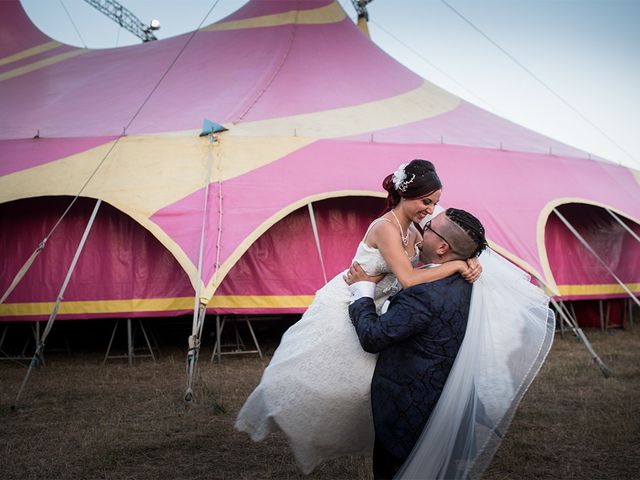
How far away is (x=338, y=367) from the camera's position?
92.9 inches

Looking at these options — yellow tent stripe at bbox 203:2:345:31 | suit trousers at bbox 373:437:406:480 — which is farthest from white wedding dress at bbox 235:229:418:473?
yellow tent stripe at bbox 203:2:345:31

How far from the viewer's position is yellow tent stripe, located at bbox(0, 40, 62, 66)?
8852mm

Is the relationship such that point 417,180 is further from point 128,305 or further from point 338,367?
point 128,305

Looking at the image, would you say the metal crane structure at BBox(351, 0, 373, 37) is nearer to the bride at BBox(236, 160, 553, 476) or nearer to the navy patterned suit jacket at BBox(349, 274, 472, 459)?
the bride at BBox(236, 160, 553, 476)

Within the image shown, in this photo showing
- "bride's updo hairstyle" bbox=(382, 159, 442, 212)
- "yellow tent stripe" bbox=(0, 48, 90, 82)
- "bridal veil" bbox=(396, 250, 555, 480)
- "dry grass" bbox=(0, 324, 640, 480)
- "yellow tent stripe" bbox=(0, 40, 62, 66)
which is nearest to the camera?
"bridal veil" bbox=(396, 250, 555, 480)

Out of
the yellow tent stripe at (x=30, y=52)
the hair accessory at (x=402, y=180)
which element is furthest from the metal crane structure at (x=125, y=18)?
the hair accessory at (x=402, y=180)

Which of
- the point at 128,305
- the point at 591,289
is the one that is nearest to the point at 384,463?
the point at 128,305

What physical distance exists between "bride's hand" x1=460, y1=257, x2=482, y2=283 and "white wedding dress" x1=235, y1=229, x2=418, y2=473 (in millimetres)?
325

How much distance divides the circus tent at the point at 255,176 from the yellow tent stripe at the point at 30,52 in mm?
1277

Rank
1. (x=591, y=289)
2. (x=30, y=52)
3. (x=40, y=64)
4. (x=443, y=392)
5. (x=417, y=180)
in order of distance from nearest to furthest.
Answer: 1. (x=443, y=392)
2. (x=417, y=180)
3. (x=591, y=289)
4. (x=40, y=64)
5. (x=30, y=52)

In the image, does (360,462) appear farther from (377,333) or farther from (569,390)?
(569,390)

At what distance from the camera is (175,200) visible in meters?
5.48

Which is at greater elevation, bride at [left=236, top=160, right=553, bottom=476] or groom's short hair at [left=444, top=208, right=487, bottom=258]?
groom's short hair at [left=444, top=208, right=487, bottom=258]

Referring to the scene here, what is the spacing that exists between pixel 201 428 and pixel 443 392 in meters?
2.10
